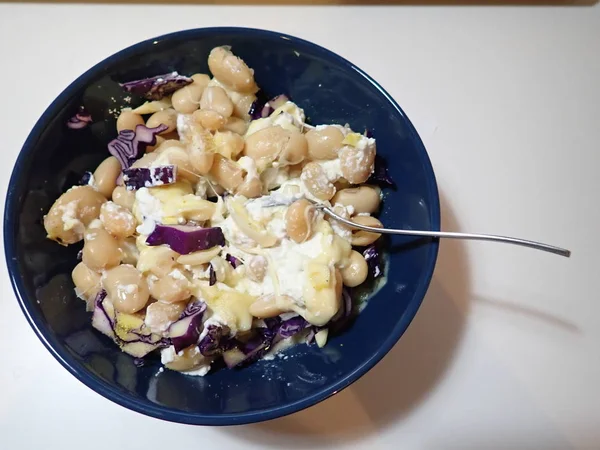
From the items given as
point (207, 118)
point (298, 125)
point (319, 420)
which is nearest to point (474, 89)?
point (298, 125)

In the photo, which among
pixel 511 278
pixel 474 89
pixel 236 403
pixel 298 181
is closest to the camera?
pixel 236 403

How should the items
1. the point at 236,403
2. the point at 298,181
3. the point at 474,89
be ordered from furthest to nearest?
1. the point at 474,89
2. the point at 298,181
3. the point at 236,403

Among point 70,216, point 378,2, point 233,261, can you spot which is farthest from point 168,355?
point 378,2

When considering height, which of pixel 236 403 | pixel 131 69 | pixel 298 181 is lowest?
pixel 236 403

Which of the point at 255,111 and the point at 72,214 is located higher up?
the point at 255,111

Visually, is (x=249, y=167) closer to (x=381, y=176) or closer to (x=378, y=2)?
(x=381, y=176)

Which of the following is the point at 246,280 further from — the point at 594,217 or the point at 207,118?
the point at 594,217

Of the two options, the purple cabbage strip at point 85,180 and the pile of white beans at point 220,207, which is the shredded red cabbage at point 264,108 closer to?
the pile of white beans at point 220,207

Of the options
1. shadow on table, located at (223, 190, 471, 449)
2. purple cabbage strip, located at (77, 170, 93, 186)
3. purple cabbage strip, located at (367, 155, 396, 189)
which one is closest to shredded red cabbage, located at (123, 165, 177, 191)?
purple cabbage strip, located at (77, 170, 93, 186)
